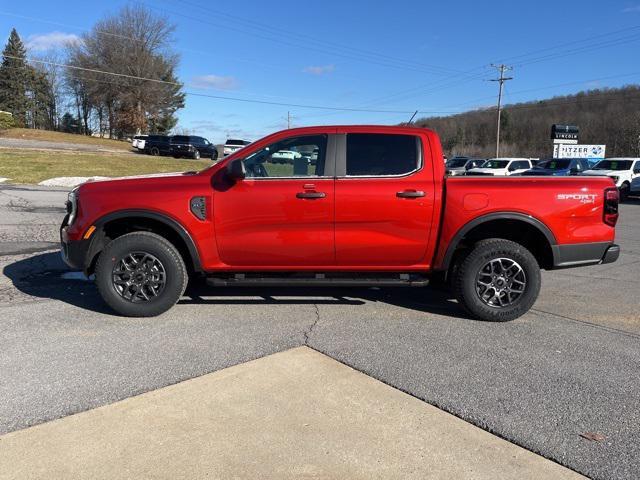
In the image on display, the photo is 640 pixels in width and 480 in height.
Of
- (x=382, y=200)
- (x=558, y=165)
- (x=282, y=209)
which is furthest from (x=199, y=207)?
(x=558, y=165)

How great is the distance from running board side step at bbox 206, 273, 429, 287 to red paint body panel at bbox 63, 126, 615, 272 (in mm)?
173

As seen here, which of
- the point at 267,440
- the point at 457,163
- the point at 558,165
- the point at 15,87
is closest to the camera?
the point at 267,440

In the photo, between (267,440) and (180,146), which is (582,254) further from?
(180,146)

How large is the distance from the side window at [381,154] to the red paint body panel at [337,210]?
0.10 m

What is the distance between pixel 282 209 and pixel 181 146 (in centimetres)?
3681

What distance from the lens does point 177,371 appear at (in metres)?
3.80

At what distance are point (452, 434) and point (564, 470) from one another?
595 millimetres

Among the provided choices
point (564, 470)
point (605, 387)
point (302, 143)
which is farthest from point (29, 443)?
point (605, 387)

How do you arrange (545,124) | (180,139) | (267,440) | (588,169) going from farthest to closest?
(545,124) → (180,139) → (588,169) → (267,440)

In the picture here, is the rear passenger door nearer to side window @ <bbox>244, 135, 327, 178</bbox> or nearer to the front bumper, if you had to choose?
side window @ <bbox>244, 135, 327, 178</bbox>

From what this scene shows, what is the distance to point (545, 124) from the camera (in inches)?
3959

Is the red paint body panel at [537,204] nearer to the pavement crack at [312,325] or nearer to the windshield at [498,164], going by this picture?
the pavement crack at [312,325]

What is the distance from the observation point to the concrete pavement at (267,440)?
2646mm

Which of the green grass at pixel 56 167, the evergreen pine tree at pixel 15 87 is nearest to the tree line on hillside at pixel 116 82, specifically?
the evergreen pine tree at pixel 15 87
